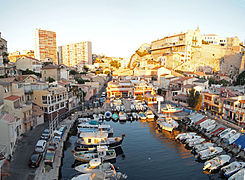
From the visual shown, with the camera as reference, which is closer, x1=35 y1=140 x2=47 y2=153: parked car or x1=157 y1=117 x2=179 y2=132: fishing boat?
x1=35 y1=140 x2=47 y2=153: parked car

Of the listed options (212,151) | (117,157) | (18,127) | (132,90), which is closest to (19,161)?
(18,127)

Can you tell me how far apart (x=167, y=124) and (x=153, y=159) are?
8.38m

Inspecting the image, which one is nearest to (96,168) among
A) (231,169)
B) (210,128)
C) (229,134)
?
(231,169)

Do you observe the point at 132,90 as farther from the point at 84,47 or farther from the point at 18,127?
the point at 84,47

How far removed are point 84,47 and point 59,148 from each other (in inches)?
3759

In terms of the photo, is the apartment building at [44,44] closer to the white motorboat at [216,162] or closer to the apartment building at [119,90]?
the apartment building at [119,90]

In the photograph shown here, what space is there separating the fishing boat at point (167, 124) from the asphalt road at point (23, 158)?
15.6 meters

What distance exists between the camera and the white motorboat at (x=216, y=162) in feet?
48.7

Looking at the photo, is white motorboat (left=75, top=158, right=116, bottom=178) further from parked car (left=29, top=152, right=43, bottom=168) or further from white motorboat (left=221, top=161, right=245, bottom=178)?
white motorboat (left=221, top=161, right=245, bottom=178)

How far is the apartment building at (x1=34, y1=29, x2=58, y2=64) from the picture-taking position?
9131cm

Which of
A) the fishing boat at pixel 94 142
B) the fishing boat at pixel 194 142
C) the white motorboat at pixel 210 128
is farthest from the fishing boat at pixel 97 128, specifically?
the white motorboat at pixel 210 128

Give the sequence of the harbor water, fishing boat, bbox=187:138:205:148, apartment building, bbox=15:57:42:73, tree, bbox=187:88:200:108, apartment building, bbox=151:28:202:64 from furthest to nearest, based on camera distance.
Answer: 1. apartment building, bbox=151:28:202:64
2. apartment building, bbox=15:57:42:73
3. tree, bbox=187:88:200:108
4. fishing boat, bbox=187:138:205:148
5. the harbor water

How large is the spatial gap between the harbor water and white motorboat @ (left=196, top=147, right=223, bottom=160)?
2.19 ft

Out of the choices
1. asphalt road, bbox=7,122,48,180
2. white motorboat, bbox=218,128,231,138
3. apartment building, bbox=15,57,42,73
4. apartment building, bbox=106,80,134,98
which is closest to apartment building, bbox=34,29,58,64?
apartment building, bbox=15,57,42,73
